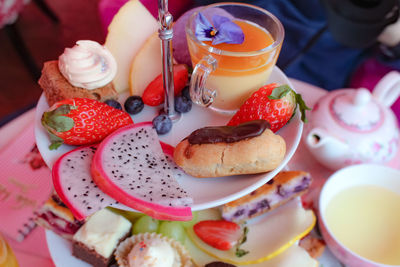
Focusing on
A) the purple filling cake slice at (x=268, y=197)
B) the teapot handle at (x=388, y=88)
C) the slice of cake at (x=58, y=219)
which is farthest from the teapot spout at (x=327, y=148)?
the slice of cake at (x=58, y=219)

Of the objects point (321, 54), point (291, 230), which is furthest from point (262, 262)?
point (321, 54)

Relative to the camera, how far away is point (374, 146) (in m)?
1.05

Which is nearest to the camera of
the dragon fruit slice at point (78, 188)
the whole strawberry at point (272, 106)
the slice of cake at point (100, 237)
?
the dragon fruit slice at point (78, 188)

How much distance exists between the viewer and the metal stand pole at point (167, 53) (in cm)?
61

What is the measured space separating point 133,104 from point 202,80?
7.4 inches

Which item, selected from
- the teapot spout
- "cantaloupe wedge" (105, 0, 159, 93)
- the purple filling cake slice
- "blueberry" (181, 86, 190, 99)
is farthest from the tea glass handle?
the teapot spout

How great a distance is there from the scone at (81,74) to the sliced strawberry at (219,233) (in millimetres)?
378

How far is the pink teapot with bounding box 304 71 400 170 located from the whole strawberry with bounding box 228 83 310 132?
0.99 ft

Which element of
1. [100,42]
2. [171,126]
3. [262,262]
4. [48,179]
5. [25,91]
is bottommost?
[25,91]

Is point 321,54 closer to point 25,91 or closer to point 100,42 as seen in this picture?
point 100,42

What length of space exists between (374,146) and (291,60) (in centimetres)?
72

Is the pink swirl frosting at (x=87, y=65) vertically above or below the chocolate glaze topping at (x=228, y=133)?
above

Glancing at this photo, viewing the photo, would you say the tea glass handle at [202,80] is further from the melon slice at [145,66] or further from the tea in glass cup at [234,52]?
the melon slice at [145,66]

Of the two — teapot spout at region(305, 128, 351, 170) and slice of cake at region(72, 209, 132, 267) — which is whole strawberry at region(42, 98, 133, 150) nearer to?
slice of cake at region(72, 209, 132, 267)
